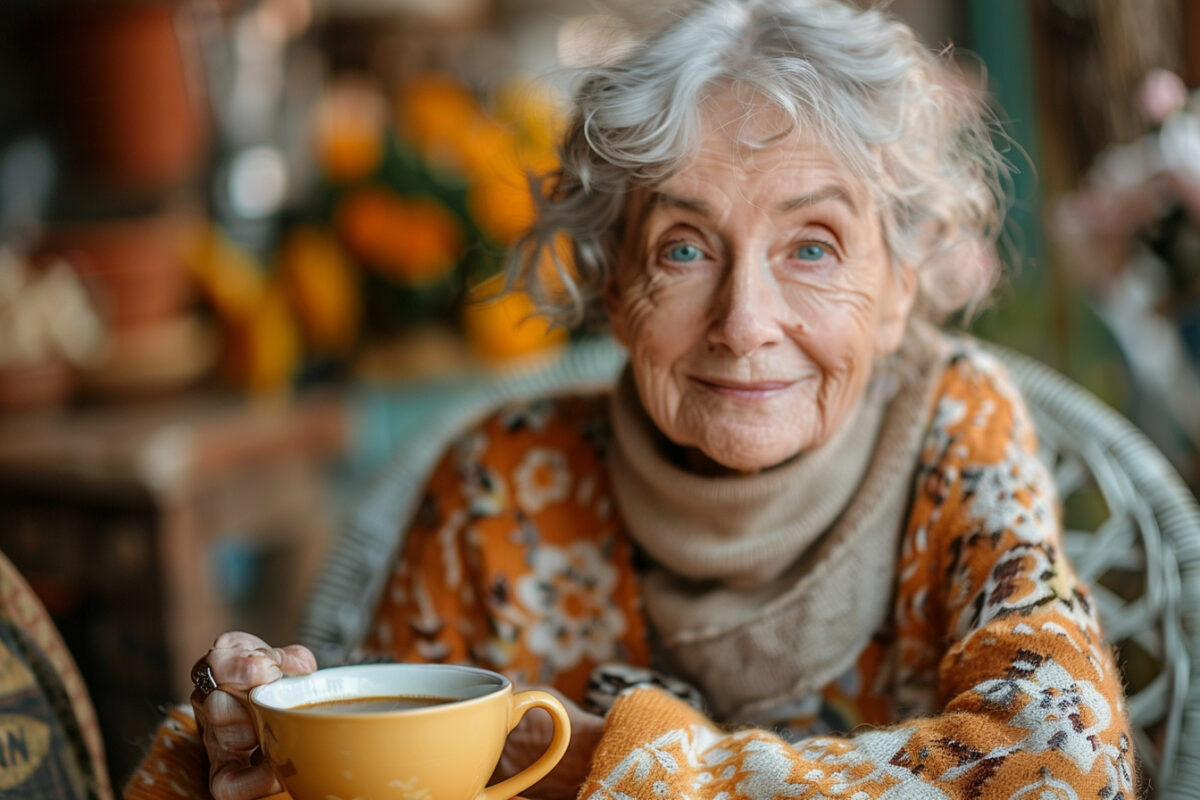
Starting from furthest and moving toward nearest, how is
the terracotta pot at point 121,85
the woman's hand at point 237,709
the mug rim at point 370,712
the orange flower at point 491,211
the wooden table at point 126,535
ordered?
1. the orange flower at point 491,211
2. the terracotta pot at point 121,85
3. the wooden table at point 126,535
4. the woman's hand at point 237,709
5. the mug rim at point 370,712

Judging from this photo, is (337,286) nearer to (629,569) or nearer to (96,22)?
(96,22)

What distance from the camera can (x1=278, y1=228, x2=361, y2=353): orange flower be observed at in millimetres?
2840

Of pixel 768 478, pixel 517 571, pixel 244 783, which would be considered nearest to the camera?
pixel 244 783

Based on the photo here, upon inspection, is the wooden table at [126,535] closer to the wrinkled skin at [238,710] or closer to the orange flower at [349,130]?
the orange flower at [349,130]

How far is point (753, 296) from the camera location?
99 cm

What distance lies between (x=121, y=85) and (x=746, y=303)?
6.48 ft

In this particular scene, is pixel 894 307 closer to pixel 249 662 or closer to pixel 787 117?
pixel 787 117

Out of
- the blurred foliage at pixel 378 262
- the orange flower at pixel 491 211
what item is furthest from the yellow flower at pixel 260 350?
the orange flower at pixel 491 211

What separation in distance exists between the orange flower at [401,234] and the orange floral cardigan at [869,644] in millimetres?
1611

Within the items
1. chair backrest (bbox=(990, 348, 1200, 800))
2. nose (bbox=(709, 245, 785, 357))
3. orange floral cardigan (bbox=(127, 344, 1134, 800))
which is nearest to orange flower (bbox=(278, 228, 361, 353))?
orange floral cardigan (bbox=(127, 344, 1134, 800))

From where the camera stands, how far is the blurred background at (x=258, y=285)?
2.14 metres

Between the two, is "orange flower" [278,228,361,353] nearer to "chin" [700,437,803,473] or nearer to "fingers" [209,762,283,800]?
"chin" [700,437,803,473]

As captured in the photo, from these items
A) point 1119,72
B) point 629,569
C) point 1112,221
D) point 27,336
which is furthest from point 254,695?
point 1119,72

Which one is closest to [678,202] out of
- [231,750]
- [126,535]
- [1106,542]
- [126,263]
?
[231,750]
